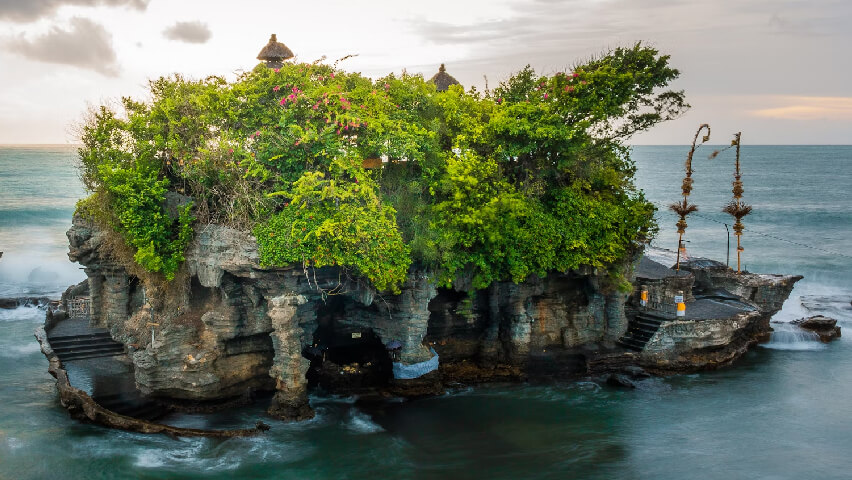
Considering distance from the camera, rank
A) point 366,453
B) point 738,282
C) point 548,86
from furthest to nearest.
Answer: point 738,282 → point 548,86 → point 366,453

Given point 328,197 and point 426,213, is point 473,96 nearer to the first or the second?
point 426,213

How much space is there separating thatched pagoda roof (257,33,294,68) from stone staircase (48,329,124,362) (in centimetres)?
1019

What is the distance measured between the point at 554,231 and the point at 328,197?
24.2 feet

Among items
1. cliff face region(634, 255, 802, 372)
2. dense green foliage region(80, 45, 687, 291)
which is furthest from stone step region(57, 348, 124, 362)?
A: cliff face region(634, 255, 802, 372)

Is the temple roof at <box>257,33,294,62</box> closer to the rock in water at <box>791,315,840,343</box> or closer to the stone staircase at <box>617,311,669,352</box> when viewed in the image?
the stone staircase at <box>617,311,669,352</box>

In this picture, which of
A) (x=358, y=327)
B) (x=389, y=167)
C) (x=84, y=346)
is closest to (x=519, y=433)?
(x=358, y=327)

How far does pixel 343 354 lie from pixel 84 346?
7.98 meters

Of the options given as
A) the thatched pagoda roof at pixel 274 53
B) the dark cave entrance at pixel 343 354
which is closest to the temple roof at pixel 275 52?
the thatched pagoda roof at pixel 274 53

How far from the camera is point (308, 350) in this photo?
22547mm

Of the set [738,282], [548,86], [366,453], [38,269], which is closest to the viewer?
[366,453]

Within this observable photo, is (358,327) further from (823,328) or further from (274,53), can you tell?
(823,328)

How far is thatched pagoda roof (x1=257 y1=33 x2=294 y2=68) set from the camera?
75.2ft

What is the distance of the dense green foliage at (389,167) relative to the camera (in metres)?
18.8

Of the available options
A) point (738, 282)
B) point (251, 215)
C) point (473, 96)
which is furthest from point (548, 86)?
point (738, 282)
